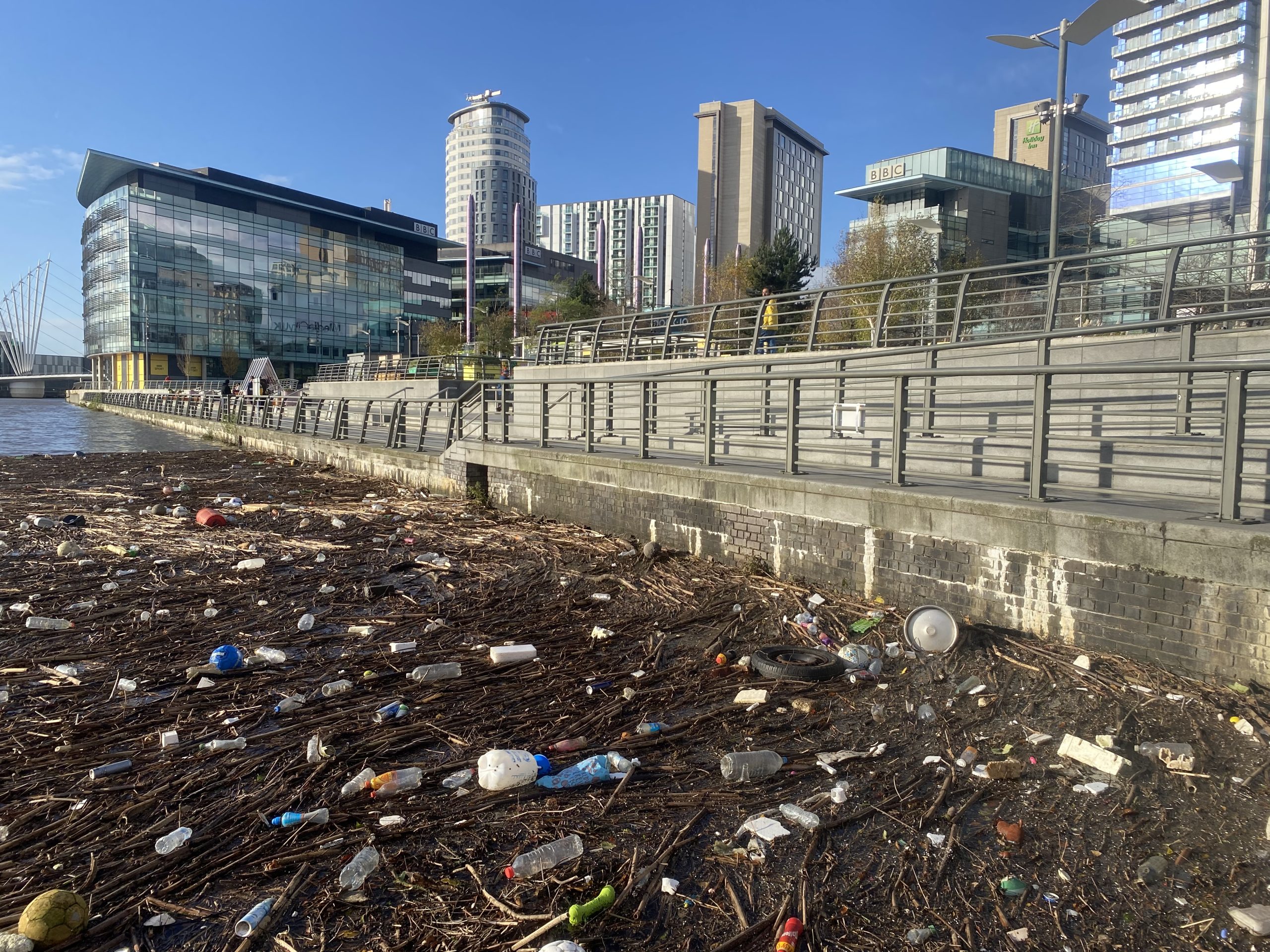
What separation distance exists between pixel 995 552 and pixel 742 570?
262cm

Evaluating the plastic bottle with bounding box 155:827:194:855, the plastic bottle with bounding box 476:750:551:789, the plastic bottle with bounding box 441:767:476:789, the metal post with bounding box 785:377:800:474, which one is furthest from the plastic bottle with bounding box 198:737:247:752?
the metal post with bounding box 785:377:800:474

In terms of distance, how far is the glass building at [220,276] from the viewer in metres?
72.5

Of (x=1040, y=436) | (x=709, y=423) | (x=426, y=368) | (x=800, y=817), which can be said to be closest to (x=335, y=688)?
(x=800, y=817)

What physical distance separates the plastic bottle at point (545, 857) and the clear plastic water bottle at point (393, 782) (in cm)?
88

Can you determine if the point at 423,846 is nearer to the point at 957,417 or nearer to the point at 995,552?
the point at 995,552

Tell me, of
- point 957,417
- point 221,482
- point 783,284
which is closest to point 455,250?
point 783,284

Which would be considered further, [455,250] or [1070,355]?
[455,250]

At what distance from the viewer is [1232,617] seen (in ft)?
15.3

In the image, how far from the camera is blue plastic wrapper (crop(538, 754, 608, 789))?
3998 millimetres

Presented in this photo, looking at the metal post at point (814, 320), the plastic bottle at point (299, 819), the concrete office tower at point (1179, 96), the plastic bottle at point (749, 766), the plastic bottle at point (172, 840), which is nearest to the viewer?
the plastic bottle at point (172, 840)

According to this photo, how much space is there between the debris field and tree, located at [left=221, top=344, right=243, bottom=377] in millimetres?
78138

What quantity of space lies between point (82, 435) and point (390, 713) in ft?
115

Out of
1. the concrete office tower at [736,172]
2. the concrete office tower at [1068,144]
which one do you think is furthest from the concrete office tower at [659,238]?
the concrete office tower at [1068,144]

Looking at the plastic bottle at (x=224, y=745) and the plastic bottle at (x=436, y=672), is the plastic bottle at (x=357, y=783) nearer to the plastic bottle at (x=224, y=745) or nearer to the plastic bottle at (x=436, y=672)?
the plastic bottle at (x=224, y=745)
